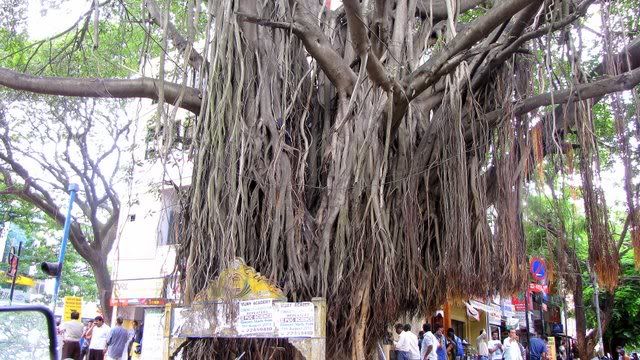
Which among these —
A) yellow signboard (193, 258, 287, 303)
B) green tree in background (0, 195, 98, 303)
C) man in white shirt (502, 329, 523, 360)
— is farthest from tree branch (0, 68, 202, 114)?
green tree in background (0, 195, 98, 303)

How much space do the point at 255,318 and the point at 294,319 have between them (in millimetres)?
286

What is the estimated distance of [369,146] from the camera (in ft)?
14.9

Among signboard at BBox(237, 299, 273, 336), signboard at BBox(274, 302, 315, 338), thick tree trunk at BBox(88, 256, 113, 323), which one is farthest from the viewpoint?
thick tree trunk at BBox(88, 256, 113, 323)

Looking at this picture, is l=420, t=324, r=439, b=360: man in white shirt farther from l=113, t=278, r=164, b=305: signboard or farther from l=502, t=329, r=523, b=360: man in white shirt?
l=113, t=278, r=164, b=305: signboard

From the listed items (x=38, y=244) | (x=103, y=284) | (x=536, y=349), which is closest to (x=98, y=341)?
(x=103, y=284)

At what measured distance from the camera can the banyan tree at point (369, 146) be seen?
14.0 ft

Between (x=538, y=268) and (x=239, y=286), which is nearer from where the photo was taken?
Answer: (x=239, y=286)

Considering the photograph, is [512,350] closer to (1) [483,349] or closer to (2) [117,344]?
(1) [483,349]

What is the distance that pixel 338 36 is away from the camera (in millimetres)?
5504

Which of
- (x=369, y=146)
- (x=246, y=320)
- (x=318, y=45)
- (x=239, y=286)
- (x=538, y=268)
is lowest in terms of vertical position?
(x=246, y=320)

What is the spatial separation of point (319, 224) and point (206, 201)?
84 cm

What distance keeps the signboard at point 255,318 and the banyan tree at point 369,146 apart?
505mm

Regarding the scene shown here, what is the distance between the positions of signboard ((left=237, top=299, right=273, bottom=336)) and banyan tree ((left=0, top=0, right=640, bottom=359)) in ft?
1.66

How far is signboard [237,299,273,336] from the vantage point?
144 inches
